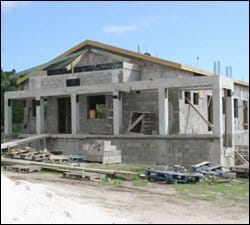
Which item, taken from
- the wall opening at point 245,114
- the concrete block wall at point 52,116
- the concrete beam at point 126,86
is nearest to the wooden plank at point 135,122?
the concrete beam at point 126,86

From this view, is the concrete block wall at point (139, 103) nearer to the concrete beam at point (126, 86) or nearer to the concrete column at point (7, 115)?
the concrete beam at point (126, 86)

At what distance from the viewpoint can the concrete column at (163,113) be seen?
21.9 metres

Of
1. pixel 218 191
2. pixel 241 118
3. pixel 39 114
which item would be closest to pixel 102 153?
pixel 39 114

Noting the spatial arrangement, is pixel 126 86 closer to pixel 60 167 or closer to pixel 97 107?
pixel 97 107

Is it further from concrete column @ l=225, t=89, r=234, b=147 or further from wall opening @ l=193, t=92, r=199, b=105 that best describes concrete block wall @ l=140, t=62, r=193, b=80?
concrete column @ l=225, t=89, r=234, b=147

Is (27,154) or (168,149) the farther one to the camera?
(27,154)

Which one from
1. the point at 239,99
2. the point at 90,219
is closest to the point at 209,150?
the point at 239,99

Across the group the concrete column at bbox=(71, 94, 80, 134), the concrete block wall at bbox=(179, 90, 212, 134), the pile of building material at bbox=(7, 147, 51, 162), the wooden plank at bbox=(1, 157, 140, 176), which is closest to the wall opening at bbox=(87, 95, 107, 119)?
the concrete column at bbox=(71, 94, 80, 134)

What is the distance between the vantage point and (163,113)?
22.0 m

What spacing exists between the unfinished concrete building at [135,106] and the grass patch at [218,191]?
13.5ft

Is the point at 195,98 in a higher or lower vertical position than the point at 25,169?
higher

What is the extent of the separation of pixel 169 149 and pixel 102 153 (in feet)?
10.0

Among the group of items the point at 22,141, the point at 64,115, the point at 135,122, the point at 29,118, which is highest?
the point at 64,115

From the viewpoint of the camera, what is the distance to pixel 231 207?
12.4m
